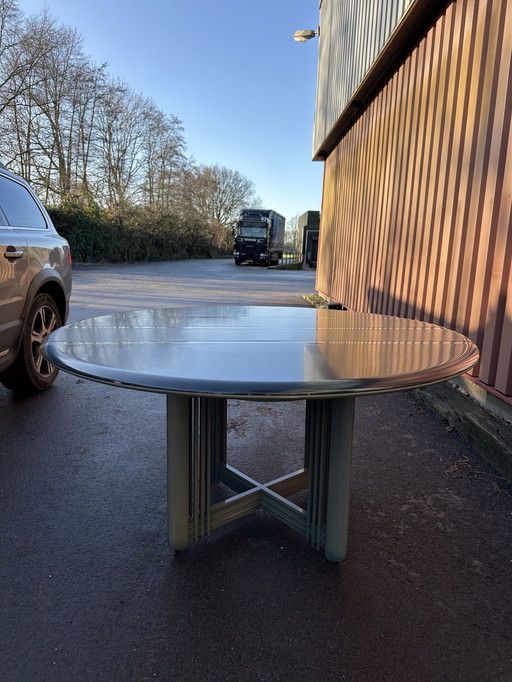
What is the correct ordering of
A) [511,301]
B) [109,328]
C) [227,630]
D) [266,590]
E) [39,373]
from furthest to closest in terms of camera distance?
[39,373], [511,301], [109,328], [266,590], [227,630]

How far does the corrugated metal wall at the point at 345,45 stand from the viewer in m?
5.46

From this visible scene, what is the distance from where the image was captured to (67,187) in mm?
28703

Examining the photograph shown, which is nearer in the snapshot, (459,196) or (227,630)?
(227,630)

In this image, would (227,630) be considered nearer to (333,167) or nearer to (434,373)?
(434,373)

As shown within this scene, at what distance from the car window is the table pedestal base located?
111 inches

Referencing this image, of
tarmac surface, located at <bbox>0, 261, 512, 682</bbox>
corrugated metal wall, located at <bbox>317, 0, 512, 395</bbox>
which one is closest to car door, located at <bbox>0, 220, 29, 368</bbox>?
tarmac surface, located at <bbox>0, 261, 512, 682</bbox>

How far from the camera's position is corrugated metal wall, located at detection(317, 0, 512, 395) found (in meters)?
3.20

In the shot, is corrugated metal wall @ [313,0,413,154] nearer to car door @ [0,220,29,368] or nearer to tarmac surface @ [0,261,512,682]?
car door @ [0,220,29,368]

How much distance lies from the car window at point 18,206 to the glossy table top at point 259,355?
2.13 m

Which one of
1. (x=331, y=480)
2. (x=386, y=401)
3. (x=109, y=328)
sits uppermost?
(x=109, y=328)

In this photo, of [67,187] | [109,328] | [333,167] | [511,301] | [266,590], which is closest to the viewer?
[266,590]

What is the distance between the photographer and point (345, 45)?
772cm

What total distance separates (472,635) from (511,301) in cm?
204

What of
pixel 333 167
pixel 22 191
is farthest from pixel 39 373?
pixel 333 167
